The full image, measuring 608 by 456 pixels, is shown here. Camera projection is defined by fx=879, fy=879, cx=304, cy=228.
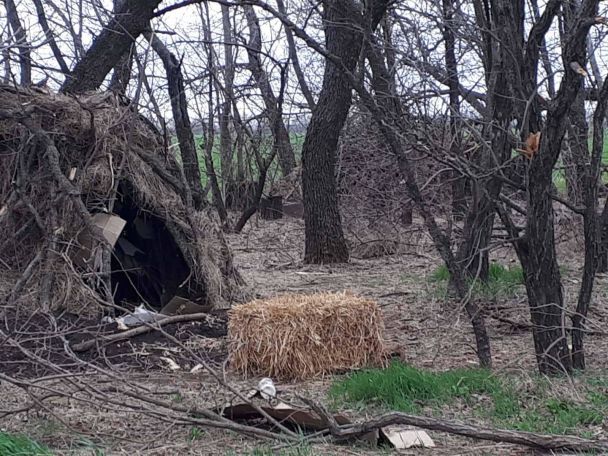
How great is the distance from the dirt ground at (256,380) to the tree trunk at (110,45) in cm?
314

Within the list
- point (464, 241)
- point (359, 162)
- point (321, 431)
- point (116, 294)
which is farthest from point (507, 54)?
point (359, 162)

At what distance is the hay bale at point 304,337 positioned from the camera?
6.47m

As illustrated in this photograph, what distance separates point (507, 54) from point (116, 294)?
558 cm

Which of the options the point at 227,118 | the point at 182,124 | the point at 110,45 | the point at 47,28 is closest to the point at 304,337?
the point at 182,124

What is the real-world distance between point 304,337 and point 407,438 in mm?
2035

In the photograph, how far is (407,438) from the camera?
4.54 m

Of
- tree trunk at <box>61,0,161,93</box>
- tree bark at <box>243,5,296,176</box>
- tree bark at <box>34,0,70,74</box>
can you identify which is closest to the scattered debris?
tree trunk at <box>61,0,161,93</box>

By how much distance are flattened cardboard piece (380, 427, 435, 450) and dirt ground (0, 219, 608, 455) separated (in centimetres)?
8

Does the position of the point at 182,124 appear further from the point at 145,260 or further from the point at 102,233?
the point at 102,233

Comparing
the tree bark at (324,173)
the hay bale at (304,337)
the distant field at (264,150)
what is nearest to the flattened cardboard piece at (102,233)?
the hay bale at (304,337)

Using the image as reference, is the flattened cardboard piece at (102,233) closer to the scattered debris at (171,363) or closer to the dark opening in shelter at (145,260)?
the dark opening in shelter at (145,260)

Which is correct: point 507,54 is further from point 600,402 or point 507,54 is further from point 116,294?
point 116,294

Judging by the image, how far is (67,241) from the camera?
8406mm

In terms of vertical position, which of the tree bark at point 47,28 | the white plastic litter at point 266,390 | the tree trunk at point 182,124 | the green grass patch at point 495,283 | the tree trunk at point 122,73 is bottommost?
the white plastic litter at point 266,390
